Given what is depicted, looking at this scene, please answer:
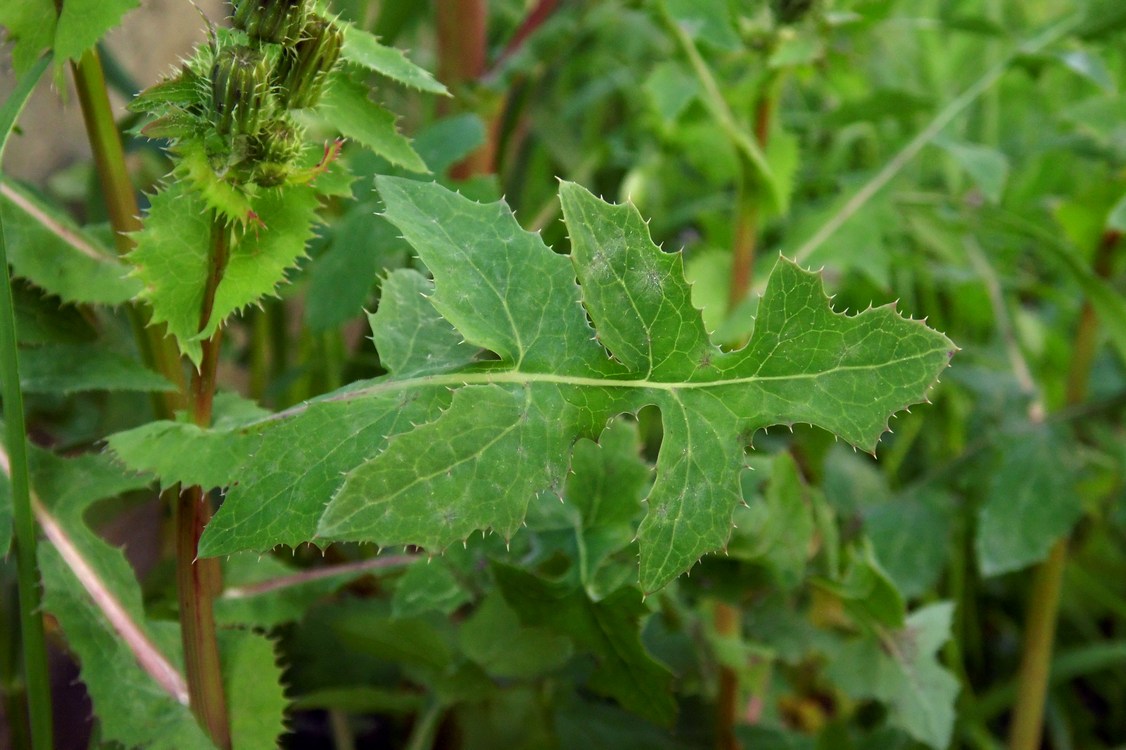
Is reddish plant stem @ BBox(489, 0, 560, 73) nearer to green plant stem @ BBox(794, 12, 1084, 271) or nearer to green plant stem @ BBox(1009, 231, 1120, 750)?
green plant stem @ BBox(794, 12, 1084, 271)

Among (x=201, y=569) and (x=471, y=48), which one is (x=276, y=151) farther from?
(x=471, y=48)

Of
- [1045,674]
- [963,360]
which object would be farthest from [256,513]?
[963,360]

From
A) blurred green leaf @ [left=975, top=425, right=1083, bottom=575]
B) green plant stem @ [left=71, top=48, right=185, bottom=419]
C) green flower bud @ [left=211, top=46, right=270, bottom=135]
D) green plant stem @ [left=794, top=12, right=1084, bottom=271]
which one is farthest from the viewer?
green plant stem @ [left=794, top=12, right=1084, bottom=271]

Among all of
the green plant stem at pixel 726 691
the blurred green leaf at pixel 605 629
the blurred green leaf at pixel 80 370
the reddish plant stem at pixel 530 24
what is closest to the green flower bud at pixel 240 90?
the blurred green leaf at pixel 80 370

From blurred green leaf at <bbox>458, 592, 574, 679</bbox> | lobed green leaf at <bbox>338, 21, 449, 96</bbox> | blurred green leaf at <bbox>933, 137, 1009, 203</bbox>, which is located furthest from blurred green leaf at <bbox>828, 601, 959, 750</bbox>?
lobed green leaf at <bbox>338, 21, 449, 96</bbox>

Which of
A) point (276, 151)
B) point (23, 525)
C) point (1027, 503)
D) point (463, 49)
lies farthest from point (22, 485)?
point (1027, 503)
